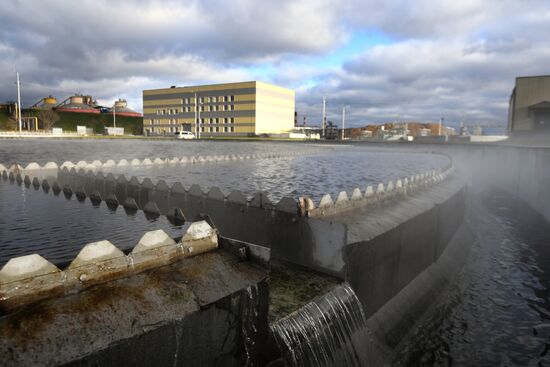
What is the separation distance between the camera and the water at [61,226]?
25.7ft

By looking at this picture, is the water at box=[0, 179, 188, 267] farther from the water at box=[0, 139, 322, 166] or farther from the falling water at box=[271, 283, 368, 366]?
the water at box=[0, 139, 322, 166]

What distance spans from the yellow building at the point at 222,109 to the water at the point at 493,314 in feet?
323

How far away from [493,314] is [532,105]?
70466mm

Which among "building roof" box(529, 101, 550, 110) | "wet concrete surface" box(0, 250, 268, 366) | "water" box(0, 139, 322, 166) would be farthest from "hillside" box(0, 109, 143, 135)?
"wet concrete surface" box(0, 250, 268, 366)

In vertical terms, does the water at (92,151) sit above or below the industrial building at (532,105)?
below

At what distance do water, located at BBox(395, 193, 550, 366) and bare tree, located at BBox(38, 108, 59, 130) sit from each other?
418ft

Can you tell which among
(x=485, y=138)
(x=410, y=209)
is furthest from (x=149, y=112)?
(x=410, y=209)

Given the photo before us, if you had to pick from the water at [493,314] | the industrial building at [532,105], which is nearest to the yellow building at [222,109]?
the industrial building at [532,105]

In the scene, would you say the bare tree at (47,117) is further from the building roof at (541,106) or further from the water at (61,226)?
the building roof at (541,106)

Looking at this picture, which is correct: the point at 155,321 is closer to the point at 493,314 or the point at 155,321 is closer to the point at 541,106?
the point at 493,314

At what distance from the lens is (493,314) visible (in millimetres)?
9938

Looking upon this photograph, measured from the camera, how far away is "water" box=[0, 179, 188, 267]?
7.82 m

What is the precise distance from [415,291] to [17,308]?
865 centimetres

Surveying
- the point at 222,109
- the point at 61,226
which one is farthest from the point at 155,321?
the point at 222,109
